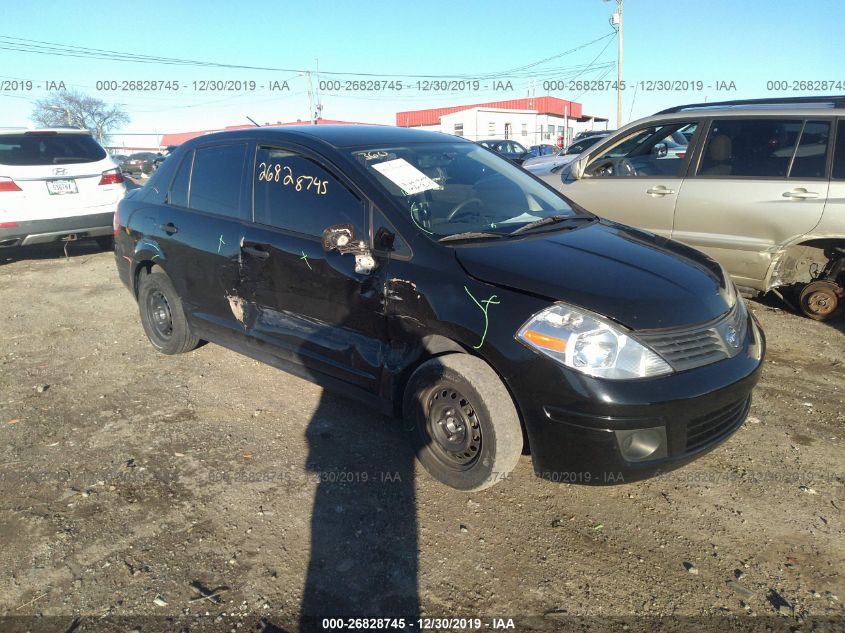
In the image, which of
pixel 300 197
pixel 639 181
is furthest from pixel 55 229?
pixel 639 181

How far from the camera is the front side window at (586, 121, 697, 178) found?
5.27 metres

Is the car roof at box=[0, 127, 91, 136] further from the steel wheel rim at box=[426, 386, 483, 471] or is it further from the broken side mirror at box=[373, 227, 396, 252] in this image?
the steel wheel rim at box=[426, 386, 483, 471]

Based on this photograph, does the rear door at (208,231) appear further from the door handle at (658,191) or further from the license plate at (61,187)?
the license plate at (61,187)

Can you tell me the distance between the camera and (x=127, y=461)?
3.20 m

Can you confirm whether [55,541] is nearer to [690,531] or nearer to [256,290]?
[256,290]

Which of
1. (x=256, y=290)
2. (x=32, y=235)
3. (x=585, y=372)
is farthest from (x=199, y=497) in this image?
(x=32, y=235)

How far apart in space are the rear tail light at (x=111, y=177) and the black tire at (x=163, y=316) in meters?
3.83

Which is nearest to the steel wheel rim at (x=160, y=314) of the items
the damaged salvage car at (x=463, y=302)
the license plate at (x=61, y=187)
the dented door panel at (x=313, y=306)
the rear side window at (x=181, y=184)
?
the damaged salvage car at (x=463, y=302)

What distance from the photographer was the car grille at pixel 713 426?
2439mm

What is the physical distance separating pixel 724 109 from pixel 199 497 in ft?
16.3

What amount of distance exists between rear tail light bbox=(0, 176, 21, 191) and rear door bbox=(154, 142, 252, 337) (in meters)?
3.95

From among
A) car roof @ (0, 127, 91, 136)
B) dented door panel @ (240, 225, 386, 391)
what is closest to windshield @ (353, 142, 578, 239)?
dented door panel @ (240, 225, 386, 391)

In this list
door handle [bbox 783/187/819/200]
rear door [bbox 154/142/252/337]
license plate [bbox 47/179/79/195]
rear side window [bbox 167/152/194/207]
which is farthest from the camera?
license plate [bbox 47/179/79/195]

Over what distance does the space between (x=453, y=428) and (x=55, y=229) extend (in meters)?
6.62
